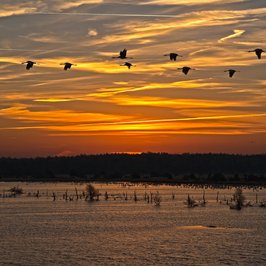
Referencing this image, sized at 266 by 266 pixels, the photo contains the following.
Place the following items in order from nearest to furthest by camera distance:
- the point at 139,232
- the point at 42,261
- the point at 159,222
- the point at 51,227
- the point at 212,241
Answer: the point at 42,261
the point at 212,241
the point at 139,232
the point at 51,227
the point at 159,222

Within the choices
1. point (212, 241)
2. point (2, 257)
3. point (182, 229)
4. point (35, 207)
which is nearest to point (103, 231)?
point (182, 229)

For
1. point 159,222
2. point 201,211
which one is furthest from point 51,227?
point 201,211

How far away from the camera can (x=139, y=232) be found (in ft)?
247

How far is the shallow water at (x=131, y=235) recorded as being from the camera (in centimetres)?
5519

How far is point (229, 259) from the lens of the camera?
2140 inches

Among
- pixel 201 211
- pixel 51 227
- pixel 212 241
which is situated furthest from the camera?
pixel 201 211

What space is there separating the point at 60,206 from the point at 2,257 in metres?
61.7

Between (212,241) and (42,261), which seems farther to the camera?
(212,241)

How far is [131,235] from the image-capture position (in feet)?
237

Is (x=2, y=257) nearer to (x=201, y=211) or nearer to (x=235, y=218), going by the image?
(x=235, y=218)

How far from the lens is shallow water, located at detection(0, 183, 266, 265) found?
5519cm

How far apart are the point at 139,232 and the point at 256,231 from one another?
13.2 m

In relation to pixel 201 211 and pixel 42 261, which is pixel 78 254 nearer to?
pixel 42 261

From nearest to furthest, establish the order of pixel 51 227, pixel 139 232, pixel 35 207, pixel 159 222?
pixel 139 232
pixel 51 227
pixel 159 222
pixel 35 207
